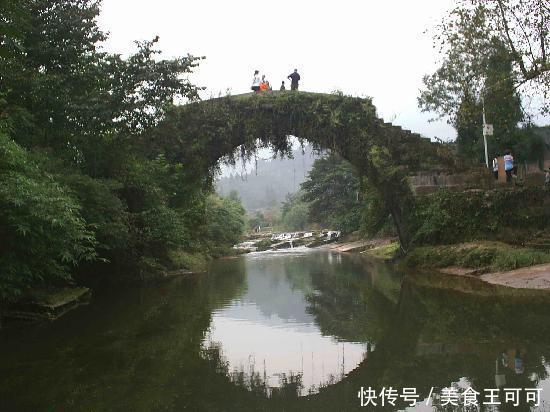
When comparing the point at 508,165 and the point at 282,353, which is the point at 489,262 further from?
the point at 282,353

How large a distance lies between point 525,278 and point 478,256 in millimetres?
2978

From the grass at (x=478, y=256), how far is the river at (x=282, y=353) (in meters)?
1.82

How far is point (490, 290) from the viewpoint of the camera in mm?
11398

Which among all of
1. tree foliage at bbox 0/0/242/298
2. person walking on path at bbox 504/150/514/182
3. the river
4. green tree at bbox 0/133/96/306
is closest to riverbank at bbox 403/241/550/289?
the river

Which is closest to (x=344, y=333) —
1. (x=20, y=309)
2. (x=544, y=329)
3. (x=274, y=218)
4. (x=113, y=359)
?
(x=544, y=329)

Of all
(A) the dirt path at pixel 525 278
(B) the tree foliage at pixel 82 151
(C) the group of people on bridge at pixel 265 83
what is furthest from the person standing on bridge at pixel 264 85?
(A) the dirt path at pixel 525 278

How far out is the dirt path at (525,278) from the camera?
1120cm

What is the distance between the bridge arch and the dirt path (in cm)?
641

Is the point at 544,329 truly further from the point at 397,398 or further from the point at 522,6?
the point at 522,6

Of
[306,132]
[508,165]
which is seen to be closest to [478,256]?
[508,165]

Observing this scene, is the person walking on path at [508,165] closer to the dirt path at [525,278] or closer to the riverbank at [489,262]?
the riverbank at [489,262]

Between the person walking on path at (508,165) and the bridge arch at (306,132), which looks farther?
the bridge arch at (306,132)

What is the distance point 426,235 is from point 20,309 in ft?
41.0

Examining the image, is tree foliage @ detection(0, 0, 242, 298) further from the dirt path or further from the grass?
the dirt path
